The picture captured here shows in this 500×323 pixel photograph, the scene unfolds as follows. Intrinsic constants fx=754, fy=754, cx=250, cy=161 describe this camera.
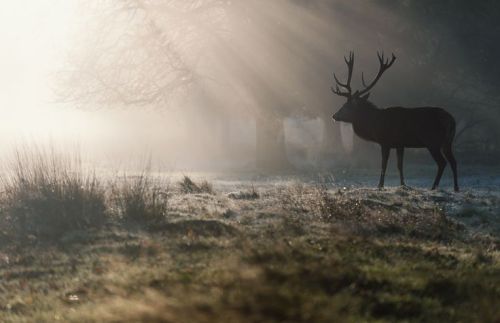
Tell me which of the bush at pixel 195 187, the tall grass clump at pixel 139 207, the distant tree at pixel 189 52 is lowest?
the tall grass clump at pixel 139 207

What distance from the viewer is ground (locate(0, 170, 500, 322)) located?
5914 millimetres

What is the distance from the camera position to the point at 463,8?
26781 mm

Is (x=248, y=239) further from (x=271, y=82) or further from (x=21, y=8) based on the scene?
(x=21, y=8)

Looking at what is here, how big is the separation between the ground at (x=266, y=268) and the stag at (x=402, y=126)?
5.19 metres

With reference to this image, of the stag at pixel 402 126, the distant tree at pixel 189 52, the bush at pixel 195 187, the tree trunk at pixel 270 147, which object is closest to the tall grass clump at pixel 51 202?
the bush at pixel 195 187

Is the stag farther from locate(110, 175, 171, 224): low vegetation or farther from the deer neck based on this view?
locate(110, 175, 171, 224): low vegetation

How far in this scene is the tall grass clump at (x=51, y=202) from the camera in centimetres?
1023

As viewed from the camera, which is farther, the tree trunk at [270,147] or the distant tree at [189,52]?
the tree trunk at [270,147]

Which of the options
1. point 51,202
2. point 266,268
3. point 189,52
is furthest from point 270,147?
point 266,268

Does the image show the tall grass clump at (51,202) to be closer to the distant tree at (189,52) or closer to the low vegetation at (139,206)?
the low vegetation at (139,206)

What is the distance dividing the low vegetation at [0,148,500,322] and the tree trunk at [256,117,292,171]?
16297mm

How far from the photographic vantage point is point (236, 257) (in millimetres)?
7582

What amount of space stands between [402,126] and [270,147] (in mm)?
13165

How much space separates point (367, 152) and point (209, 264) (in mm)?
26612
